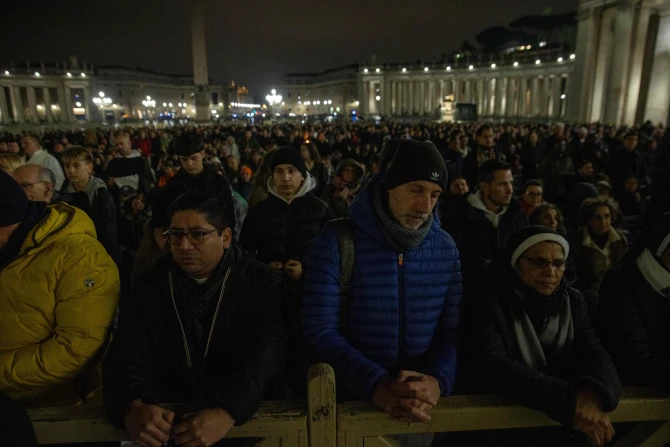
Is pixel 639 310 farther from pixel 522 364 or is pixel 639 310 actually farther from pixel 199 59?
pixel 199 59

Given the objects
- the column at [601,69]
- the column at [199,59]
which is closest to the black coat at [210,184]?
the column at [601,69]

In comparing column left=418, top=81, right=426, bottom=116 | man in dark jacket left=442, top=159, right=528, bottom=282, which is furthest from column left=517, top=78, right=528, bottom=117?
man in dark jacket left=442, top=159, right=528, bottom=282

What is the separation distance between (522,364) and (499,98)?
258 ft

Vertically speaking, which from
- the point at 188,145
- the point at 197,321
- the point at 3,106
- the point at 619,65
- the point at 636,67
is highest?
the point at 3,106

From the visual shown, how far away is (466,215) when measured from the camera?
14.5 ft

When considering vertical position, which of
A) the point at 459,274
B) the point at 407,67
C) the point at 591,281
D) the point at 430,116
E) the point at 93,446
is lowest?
the point at 93,446

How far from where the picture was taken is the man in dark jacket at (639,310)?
249 cm

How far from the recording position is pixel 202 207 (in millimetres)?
2467

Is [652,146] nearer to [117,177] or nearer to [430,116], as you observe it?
Answer: [117,177]

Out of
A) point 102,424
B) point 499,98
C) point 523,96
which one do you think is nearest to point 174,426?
point 102,424

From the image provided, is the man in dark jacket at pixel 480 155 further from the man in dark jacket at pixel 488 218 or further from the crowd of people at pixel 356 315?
the crowd of people at pixel 356 315

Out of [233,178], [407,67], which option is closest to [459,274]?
[233,178]

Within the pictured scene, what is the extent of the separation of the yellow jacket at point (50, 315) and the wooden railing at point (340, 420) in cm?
40

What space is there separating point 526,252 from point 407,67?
99.2m
